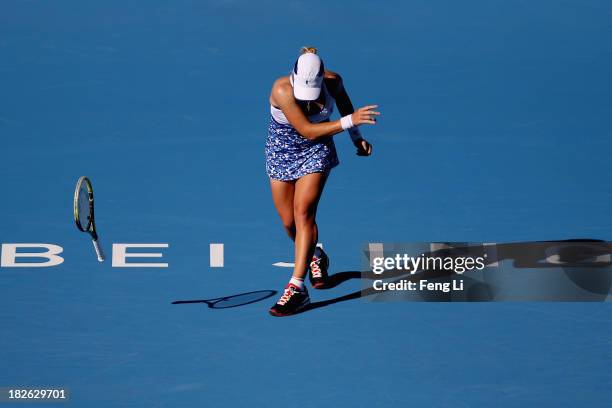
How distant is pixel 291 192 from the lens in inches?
385

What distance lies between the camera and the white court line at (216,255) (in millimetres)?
10336

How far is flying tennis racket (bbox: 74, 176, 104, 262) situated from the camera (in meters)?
9.28

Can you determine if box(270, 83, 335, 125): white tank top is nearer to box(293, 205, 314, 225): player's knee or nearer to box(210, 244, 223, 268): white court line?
box(293, 205, 314, 225): player's knee

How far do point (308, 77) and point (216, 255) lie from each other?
6.42ft

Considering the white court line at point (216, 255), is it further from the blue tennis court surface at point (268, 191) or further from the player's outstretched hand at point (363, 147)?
the player's outstretched hand at point (363, 147)

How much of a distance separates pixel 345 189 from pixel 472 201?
1.09 m

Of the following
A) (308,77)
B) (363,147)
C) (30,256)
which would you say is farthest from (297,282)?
(30,256)

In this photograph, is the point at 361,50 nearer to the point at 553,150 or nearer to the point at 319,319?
the point at 553,150

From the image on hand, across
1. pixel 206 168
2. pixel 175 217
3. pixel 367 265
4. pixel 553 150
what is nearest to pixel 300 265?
pixel 367 265

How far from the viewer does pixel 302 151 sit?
9.56 m

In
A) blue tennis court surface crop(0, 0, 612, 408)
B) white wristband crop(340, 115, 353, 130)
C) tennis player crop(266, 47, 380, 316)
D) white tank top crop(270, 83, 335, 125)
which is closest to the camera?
blue tennis court surface crop(0, 0, 612, 408)

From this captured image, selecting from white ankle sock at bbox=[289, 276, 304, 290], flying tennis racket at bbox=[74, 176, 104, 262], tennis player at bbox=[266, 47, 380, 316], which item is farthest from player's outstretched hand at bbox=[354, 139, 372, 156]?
flying tennis racket at bbox=[74, 176, 104, 262]

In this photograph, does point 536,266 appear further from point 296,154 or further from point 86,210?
point 86,210

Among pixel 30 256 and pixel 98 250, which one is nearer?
pixel 98 250
